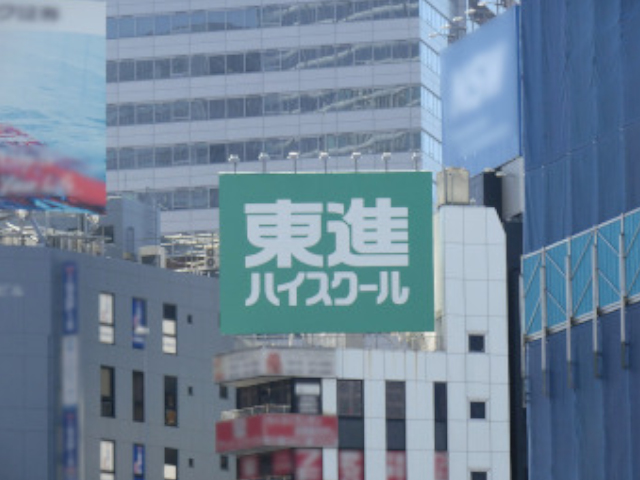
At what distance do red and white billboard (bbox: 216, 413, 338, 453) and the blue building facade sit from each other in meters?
23.4

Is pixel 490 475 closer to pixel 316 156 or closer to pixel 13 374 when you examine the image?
pixel 13 374

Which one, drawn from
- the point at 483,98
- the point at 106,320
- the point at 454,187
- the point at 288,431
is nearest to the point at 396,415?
the point at 288,431

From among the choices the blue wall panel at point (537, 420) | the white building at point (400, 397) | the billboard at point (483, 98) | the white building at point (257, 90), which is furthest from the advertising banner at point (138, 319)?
the white building at point (257, 90)

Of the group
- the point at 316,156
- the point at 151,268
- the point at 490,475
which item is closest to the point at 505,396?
the point at 490,475

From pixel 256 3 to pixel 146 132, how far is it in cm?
1057

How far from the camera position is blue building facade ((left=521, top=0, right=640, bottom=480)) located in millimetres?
92188

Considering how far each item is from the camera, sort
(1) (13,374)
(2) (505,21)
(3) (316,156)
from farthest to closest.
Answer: (3) (316,156) → (2) (505,21) → (1) (13,374)

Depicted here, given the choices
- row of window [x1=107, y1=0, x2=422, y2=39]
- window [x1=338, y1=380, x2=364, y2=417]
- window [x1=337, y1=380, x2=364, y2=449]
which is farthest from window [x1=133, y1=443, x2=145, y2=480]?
row of window [x1=107, y1=0, x2=422, y2=39]

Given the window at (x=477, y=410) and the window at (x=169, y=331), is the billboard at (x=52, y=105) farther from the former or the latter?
the window at (x=477, y=410)

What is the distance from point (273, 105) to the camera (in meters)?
181

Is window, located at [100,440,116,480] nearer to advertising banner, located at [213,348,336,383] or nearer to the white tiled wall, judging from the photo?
advertising banner, located at [213,348,336,383]

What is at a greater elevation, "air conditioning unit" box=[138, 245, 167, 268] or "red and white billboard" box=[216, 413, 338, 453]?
"air conditioning unit" box=[138, 245, 167, 268]

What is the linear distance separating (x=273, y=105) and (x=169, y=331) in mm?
54053

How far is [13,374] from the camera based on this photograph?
120 m
